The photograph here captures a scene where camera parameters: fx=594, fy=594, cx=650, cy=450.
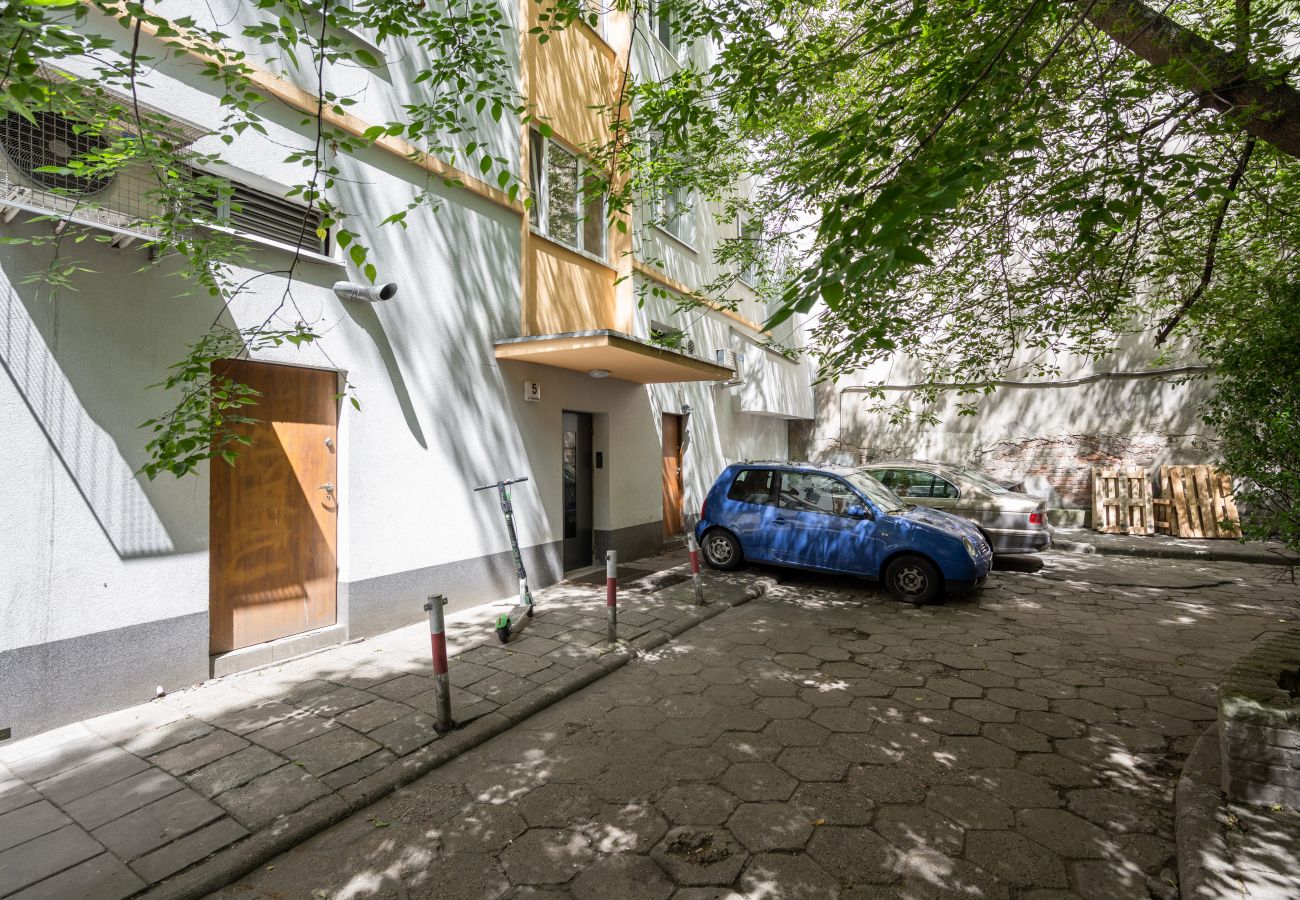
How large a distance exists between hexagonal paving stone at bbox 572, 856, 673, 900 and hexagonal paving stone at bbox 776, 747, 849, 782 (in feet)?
3.80

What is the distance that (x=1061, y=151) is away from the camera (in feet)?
16.9

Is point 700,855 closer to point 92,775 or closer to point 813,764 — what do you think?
point 813,764

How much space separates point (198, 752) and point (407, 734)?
1.22m

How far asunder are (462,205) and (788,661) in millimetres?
6114

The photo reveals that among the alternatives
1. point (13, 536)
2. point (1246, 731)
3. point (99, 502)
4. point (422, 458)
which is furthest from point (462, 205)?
point (1246, 731)

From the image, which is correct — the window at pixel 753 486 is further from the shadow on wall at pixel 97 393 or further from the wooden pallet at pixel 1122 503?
the wooden pallet at pixel 1122 503

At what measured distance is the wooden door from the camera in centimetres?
494

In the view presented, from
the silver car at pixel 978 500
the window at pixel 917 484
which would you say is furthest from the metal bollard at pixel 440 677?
the window at pixel 917 484

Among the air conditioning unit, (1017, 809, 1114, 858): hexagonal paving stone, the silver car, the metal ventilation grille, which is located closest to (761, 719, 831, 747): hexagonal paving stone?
(1017, 809, 1114, 858): hexagonal paving stone

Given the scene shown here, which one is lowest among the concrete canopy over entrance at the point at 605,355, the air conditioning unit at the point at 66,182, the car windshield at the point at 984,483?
the car windshield at the point at 984,483

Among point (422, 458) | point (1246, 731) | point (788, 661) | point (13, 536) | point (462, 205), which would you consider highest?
point (462, 205)

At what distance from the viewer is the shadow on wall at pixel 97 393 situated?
3789mm

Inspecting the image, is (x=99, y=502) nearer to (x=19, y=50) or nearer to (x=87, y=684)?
(x=87, y=684)

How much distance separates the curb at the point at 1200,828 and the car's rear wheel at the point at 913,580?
358cm
